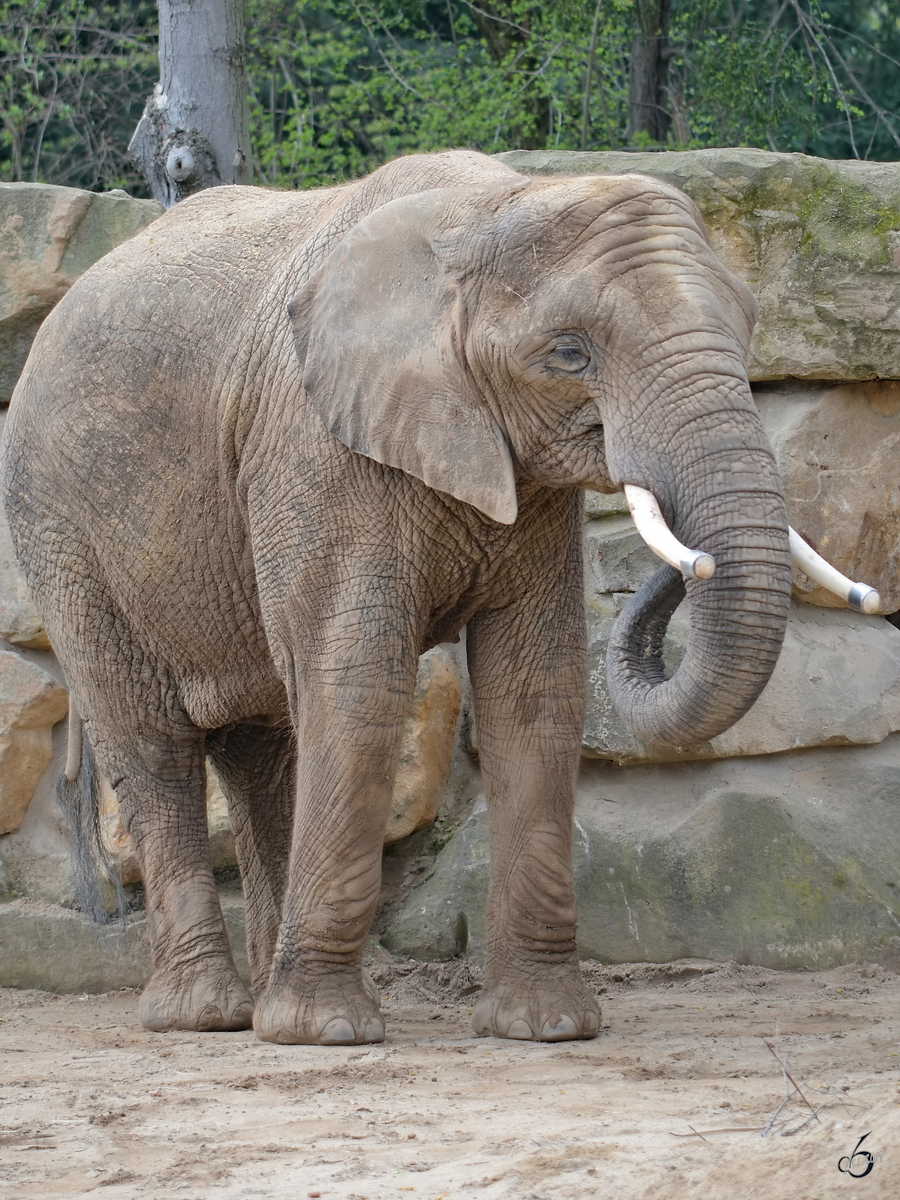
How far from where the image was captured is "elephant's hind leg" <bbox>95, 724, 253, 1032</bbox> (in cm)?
505

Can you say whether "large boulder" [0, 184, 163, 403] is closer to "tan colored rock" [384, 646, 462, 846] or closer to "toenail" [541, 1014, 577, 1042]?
"tan colored rock" [384, 646, 462, 846]

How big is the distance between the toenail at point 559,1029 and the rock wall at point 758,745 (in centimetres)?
117

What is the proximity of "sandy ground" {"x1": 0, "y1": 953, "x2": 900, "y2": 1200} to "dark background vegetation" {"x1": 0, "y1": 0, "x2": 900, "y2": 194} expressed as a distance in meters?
5.48

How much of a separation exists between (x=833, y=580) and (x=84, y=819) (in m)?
2.96

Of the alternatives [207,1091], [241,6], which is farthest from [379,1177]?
[241,6]

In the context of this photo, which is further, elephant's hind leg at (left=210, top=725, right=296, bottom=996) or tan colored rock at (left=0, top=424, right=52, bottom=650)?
tan colored rock at (left=0, top=424, right=52, bottom=650)

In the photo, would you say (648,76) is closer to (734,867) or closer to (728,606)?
(734,867)

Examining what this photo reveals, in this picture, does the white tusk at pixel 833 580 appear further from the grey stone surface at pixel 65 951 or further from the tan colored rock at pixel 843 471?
the grey stone surface at pixel 65 951

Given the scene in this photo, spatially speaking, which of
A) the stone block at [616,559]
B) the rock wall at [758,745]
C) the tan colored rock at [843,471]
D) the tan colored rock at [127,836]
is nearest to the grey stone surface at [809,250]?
the rock wall at [758,745]

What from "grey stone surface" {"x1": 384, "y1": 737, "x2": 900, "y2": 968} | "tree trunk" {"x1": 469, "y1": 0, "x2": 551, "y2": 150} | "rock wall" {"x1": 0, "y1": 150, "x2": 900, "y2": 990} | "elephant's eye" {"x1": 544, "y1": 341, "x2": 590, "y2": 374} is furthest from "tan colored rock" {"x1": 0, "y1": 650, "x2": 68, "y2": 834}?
"tree trunk" {"x1": 469, "y1": 0, "x2": 551, "y2": 150}

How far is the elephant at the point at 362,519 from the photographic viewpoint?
3881 millimetres

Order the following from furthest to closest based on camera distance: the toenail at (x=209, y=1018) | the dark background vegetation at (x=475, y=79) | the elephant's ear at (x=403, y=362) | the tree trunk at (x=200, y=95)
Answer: the dark background vegetation at (x=475, y=79) < the tree trunk at (x=200, y=95) < the toenail at (x=209, y=1018) < the elephant's ear at (x=403, y=362)

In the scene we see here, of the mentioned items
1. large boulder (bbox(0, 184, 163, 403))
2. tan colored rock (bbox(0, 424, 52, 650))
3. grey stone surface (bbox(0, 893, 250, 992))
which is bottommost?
grey stone surface (bbox(0, 893, 250, 992))

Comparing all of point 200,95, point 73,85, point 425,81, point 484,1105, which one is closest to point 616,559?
point 200,95
